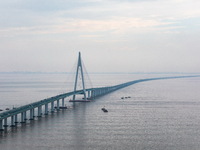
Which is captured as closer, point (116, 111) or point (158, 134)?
point (158, 134)

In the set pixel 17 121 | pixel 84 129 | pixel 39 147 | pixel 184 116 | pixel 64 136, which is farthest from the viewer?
pixel 184 116

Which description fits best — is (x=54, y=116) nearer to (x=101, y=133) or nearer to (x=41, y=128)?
(x=41, y=128)

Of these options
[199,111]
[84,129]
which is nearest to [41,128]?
[84,129]

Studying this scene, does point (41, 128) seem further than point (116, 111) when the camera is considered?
No

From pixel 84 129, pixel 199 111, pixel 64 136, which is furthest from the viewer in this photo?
pixel 199 111

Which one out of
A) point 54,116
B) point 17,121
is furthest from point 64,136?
point 54,116

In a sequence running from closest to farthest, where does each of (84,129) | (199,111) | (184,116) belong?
(84,129), (184,116), (199,111)

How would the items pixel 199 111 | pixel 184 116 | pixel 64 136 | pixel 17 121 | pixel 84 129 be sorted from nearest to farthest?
pixel 64 136 → pixel 84 129 → pixel 17 121 → pixel 184 116 → pixel 199 111

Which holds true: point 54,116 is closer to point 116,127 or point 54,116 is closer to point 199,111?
point 116,127

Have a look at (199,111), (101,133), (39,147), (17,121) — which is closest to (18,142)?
(39,147)
